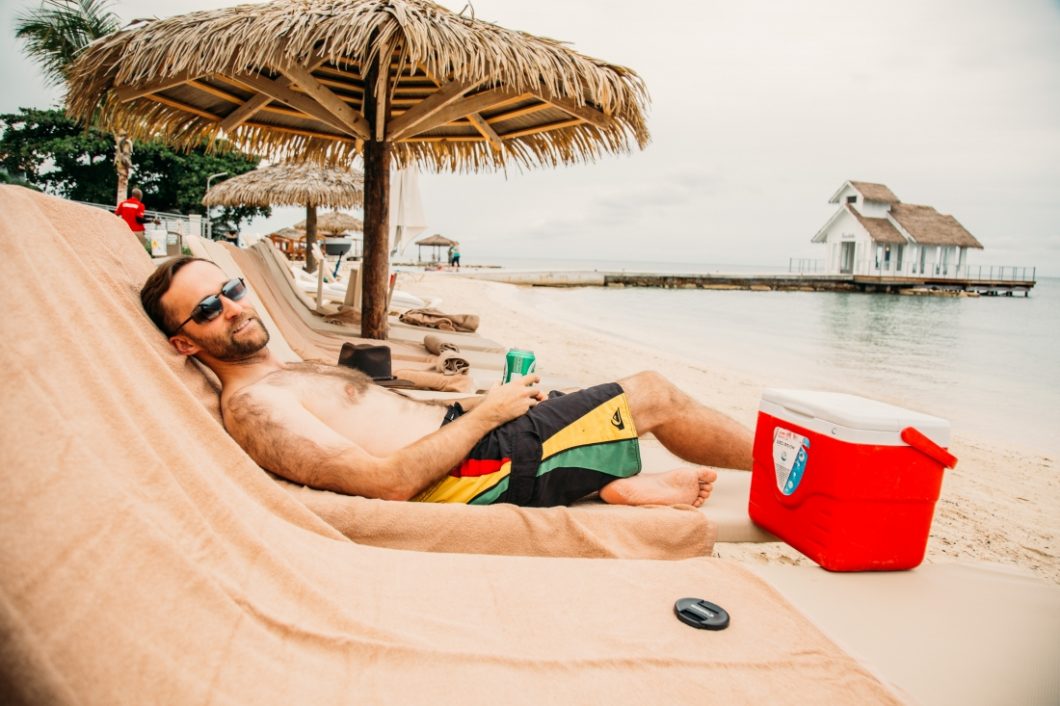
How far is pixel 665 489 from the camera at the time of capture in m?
2.14

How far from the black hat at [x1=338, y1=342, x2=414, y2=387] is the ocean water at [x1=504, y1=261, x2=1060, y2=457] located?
22.3 feet

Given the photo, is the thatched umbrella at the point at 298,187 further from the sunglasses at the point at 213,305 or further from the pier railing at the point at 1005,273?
the pier railing at the point at 1005,273

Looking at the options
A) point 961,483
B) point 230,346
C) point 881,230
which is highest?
point 881,230

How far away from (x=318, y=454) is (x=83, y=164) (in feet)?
122

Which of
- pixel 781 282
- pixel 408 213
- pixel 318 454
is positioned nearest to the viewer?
pixel 318 454

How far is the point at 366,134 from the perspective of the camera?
209 inches

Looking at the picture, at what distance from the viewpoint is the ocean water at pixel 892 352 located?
27.5ft

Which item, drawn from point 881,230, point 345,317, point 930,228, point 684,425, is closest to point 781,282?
point 881,230

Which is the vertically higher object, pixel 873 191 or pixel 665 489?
pixel 873 191

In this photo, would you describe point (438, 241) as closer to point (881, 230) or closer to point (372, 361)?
point (881, 230)

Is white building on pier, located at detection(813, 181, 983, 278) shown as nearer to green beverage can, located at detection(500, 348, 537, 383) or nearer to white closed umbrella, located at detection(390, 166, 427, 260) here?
white closed umbrella, located at detection(390, 166, 427, 260)

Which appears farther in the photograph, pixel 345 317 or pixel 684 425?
pixel 345 317

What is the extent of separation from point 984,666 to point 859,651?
0.99ft

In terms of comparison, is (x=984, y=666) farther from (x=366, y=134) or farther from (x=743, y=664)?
(x=366, y=134)
